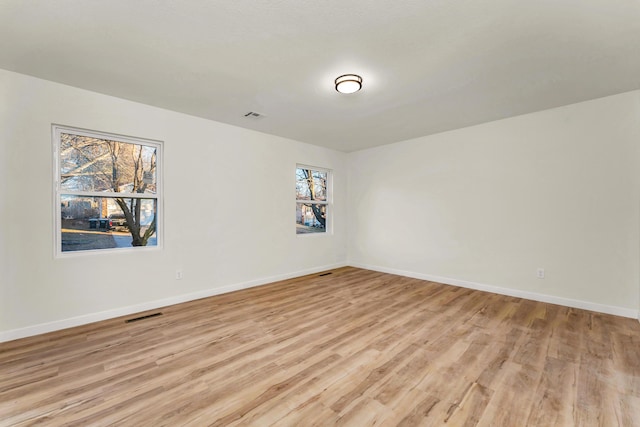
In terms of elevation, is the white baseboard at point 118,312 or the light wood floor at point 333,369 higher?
the white baseboard at point 118,312

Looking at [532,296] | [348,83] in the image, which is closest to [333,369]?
[348,83]

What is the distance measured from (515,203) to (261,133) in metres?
3.92

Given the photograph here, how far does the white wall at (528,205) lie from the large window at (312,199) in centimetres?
121

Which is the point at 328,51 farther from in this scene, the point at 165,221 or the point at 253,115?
the point at 165,221

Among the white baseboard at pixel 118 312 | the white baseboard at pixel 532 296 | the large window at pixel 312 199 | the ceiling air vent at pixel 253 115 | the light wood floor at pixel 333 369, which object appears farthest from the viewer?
the large window at pixel 312 199

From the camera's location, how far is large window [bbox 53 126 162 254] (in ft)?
9.62

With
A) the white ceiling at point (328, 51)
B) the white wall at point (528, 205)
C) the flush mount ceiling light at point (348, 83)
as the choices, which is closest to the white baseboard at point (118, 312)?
the white ceiling at point (328, 51)

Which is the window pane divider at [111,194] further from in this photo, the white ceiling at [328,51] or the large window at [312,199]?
the large window at [312,199]

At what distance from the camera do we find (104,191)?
3.16 metres

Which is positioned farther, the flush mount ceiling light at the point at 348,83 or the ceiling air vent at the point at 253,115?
the ceiling air vent at the point at 253,115

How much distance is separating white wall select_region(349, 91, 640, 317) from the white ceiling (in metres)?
0.48

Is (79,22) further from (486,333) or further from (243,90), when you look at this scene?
(486,333)

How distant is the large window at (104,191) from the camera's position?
115 inches

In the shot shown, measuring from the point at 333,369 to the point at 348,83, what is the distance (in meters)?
2.52
